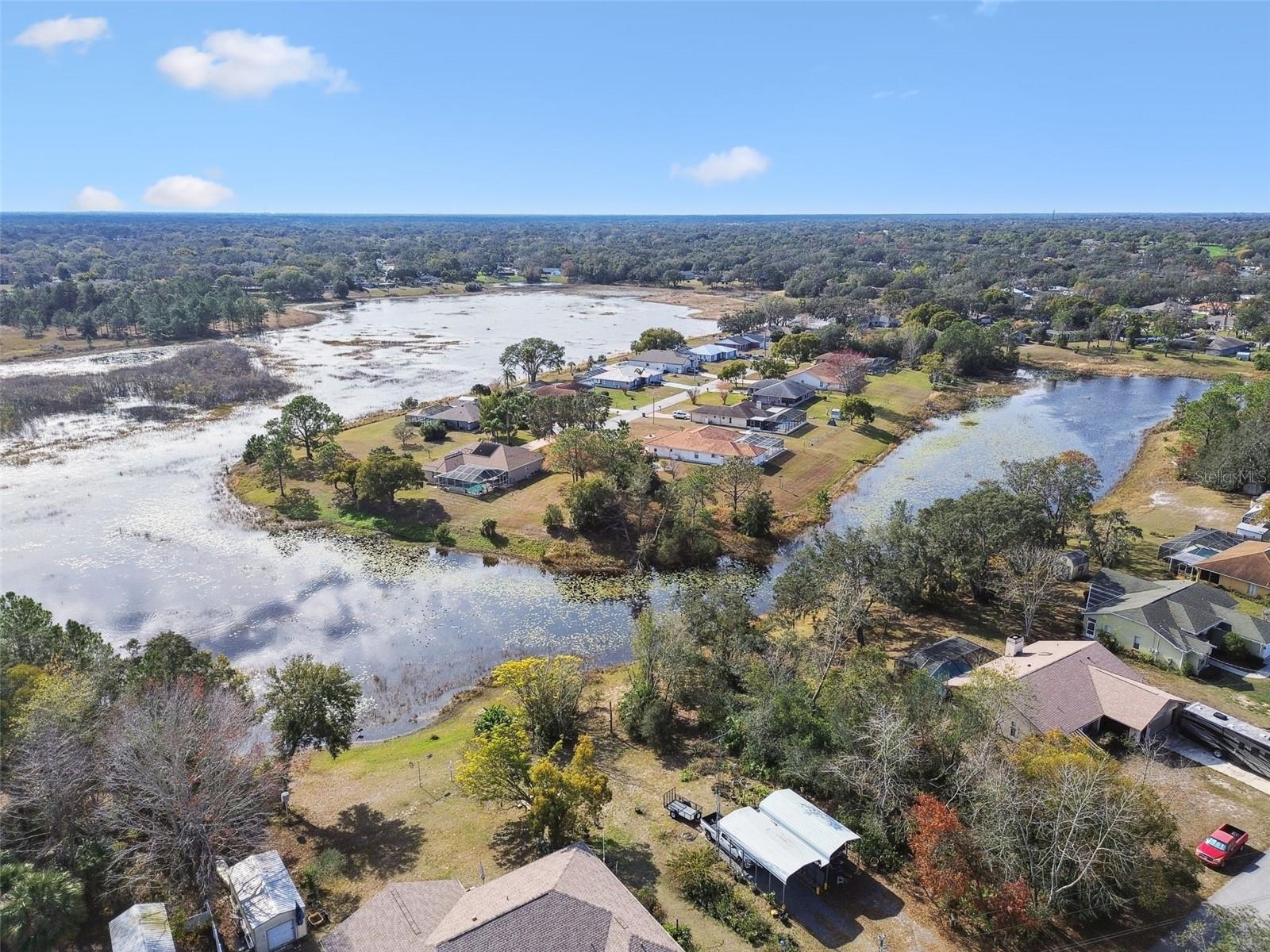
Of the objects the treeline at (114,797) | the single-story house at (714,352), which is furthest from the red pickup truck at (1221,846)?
the single-story house at (714,352)

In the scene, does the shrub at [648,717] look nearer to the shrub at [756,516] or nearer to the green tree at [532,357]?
the shrub at [756,516]

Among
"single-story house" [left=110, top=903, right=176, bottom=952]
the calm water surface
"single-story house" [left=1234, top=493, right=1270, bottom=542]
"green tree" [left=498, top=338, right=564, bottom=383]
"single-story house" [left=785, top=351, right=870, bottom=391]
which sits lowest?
the calm water surface

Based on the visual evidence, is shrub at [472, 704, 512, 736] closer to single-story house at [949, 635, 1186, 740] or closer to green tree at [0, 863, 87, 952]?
green tree at [0, 863, 87, 952]

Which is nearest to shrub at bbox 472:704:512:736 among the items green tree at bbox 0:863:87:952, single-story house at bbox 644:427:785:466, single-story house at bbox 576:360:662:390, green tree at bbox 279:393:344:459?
green tree at bbox 0:863:87:952

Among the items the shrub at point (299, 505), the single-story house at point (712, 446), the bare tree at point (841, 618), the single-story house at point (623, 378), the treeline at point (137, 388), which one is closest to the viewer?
the bare tree at point (841, 618)

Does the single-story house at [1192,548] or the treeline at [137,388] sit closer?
the single-story house at [1192,548]

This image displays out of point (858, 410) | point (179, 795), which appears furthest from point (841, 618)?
point (858, 410)

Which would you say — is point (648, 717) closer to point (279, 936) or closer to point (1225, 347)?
point (279, 936)
